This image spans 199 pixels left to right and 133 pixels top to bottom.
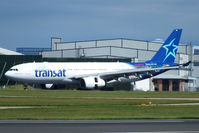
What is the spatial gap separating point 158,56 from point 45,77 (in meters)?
19.6

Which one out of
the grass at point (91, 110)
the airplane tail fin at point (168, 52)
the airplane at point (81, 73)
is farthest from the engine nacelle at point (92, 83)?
the grass at point (91, 110)

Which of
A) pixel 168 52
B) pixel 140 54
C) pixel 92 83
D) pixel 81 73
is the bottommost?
pixel 92 83

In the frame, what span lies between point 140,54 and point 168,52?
26.3 metres

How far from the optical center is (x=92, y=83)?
64.1 meters

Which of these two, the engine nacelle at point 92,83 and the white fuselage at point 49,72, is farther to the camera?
the white fuselage at point 49,72

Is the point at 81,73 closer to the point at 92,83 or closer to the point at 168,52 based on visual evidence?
the point at 92,83

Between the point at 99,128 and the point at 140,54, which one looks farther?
the point at 140,54

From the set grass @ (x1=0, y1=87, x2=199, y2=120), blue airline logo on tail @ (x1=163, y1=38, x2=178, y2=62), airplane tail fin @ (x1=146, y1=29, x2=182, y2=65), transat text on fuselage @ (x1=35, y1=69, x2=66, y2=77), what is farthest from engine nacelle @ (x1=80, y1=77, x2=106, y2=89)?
grass @ (x1=0, y1=87, x2=199, y2=120)

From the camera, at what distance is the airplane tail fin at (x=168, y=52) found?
73375 mm

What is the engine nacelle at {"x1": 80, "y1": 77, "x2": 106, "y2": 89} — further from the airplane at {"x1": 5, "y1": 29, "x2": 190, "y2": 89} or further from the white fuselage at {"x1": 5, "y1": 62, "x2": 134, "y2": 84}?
the white fuselage at {"x1": 5, "y1": 62, "x2": 134, "y2": 84}

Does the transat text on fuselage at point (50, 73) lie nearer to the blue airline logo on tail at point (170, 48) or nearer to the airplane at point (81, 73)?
the airplane at point (81, 73)

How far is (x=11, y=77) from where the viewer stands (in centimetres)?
6450

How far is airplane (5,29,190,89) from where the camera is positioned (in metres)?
64.4

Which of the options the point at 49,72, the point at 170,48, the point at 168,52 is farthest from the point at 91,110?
the point at 170,48
